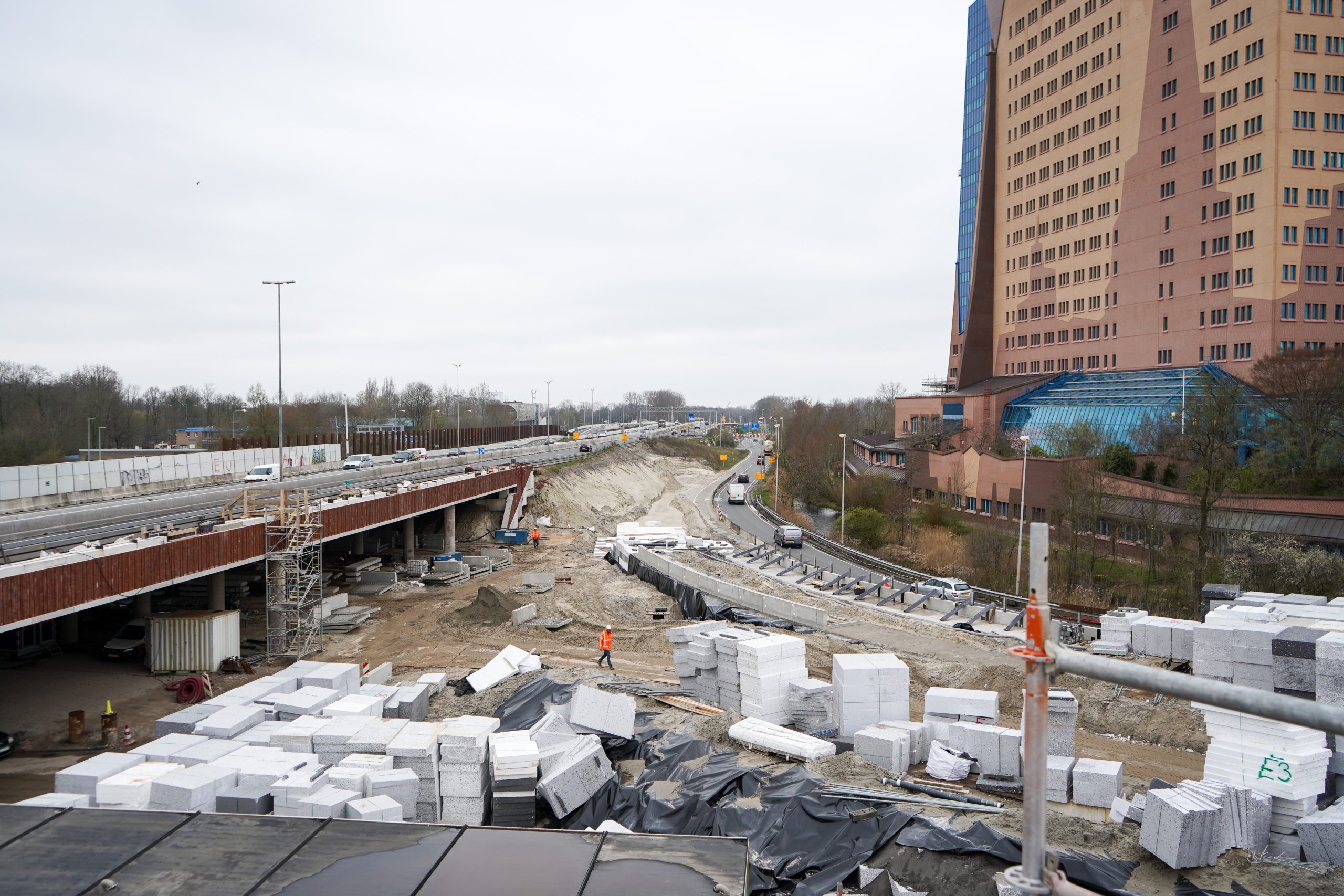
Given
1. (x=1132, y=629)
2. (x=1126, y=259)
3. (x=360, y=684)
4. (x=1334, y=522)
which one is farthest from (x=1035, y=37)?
(x=360, y=684)

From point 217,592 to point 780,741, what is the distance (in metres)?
18.8

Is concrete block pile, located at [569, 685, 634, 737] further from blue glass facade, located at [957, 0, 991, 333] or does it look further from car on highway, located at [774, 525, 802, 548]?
blue glass facade, located at [957, 0, 991, 333]

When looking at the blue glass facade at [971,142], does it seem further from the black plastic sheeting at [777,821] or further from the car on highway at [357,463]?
the black plastic sheeting at [777,821]

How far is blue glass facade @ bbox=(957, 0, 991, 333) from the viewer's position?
7944 cm

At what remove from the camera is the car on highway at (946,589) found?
32116 mm

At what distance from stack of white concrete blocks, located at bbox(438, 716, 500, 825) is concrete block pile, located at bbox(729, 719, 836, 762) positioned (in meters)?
4.76

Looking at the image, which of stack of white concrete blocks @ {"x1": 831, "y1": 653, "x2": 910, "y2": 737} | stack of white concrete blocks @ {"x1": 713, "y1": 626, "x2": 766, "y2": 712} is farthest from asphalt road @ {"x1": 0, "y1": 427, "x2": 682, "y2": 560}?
stack of white concrete blocks @ {"x1": 831, "y1": 653, "x2": 910, "y2": 737}

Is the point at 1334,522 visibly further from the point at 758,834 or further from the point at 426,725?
the point at 426,725

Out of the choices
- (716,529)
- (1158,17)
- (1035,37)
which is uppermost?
(1035,37)

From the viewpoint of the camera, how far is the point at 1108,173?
61031 mm

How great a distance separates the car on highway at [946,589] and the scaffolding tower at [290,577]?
2322cm

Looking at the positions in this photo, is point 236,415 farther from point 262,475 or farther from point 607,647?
point 607,647

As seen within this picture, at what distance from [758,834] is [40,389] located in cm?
9041

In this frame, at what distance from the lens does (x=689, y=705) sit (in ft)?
59.4
